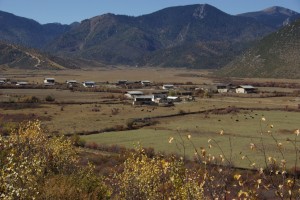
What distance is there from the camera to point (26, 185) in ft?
54.2

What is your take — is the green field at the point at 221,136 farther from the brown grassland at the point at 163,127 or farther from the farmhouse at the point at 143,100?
the farmhouse at the point at 143,100

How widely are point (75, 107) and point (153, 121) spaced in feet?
83.6

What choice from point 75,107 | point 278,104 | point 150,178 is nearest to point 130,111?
point 75,107

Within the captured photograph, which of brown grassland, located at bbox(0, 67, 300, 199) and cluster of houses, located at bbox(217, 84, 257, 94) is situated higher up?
cluster of houses, located at bbox(217, 84, 257, 94)

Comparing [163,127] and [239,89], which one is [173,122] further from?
[239,89]

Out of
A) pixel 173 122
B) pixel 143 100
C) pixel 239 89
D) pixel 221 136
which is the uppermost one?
pixel 239 89

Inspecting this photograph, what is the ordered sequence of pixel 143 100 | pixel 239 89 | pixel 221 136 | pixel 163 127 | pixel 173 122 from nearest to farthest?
pixel 221 136, pixel 163 127, pixel 173 122, pixel 143 100, pixel 239 89

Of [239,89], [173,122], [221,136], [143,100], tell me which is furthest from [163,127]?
[239,89]

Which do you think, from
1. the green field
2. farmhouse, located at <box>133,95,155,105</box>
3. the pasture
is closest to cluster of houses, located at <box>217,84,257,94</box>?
the pasture

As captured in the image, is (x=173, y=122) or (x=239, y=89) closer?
(x=173, y=122)

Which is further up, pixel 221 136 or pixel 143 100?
pixel 143 100

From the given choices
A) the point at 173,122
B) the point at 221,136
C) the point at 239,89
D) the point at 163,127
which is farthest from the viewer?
the point at 239,89

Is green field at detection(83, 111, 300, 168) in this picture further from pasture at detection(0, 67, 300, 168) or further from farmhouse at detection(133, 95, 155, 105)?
farmhouse at detection(133, 95, 155, 105)

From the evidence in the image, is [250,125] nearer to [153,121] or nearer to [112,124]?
[153,121]
